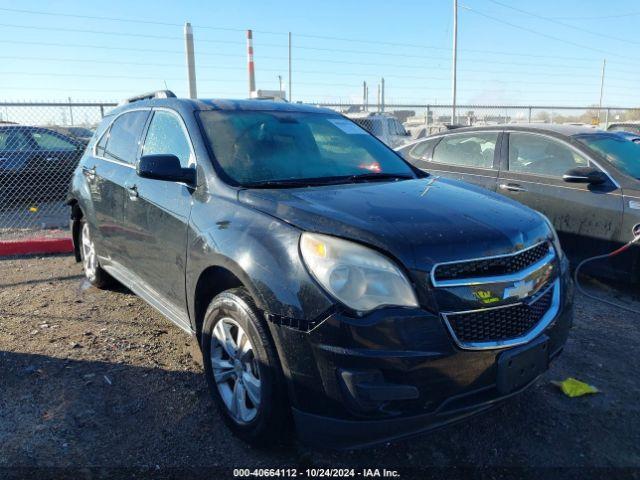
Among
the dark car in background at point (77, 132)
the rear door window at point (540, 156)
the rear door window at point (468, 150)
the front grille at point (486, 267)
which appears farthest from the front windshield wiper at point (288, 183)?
the dark car in background at point (77, 132)

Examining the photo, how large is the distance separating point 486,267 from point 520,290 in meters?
0.22

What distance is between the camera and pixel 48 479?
2.50 m

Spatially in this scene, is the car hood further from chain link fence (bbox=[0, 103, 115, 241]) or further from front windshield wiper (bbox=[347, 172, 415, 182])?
chain link fence (bbox=[0, 103, 115, 241])

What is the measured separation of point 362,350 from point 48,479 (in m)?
1.63

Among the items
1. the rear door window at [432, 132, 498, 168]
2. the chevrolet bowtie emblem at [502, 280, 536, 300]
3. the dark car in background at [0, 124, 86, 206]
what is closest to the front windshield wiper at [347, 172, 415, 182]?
the chevrolet bowtie emblem at [502, 280, 536, 300]

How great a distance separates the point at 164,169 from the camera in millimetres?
3061

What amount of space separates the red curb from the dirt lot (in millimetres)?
2474

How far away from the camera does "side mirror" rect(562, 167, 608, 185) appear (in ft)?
16.4

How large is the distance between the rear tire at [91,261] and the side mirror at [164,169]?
6.71 ft

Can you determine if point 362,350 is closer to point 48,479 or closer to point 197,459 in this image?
point 197,459

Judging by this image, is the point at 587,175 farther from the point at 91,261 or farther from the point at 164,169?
the point at 91,261

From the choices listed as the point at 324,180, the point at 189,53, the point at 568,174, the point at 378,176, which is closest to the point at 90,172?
the point at 324,180

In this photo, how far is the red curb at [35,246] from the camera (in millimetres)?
6683

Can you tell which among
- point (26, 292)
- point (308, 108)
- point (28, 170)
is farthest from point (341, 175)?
Result: point (28, 170)
